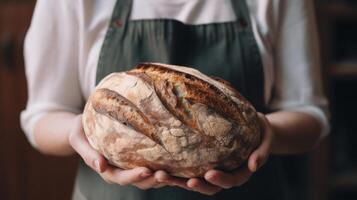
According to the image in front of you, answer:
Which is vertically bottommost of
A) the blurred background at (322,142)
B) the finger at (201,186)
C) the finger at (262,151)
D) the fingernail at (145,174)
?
the blurred background at (322,142)

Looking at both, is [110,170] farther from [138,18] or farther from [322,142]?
[322,142]

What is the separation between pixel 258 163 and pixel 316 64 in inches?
13.6

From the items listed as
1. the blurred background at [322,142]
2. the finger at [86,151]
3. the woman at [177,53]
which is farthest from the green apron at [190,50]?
the blurred background at [322,142]

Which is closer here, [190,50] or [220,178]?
[220,178]

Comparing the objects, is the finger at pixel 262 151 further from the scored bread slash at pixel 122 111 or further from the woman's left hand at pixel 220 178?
the scored bread slash at pixel 122 111

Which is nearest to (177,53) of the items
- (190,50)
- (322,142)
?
(190,50)

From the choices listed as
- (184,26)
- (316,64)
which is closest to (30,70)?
(184,26)

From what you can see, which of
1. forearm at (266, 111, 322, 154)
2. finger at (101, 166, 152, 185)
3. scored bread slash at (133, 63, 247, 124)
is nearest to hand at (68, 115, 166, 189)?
finger at (101, 166, 152, 185)

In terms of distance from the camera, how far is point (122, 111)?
729mm

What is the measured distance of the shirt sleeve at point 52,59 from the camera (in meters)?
0.98

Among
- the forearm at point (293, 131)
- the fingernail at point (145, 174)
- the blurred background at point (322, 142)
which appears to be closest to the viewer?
the fingernail at point (145, 174)

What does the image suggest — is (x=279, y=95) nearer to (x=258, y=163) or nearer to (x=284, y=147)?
(x=284, y=147)

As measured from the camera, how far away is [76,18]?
98cm

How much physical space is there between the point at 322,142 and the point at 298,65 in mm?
957
